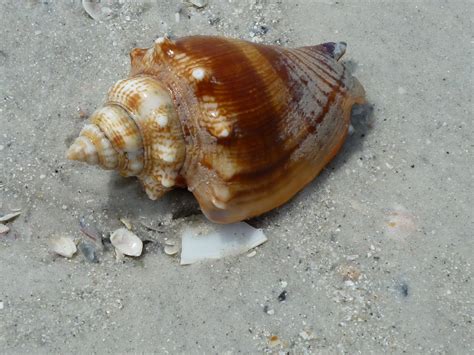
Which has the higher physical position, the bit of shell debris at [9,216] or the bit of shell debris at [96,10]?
the bit of shell debris at [96,10]

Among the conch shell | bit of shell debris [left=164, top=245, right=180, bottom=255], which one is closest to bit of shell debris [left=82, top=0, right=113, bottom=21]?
the conch shell

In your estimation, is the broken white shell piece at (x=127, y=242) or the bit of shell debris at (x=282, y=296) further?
the broken white shell piece at (x=127, y=242)

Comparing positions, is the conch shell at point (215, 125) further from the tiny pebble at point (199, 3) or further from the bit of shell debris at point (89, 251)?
the tiny pebble at point (199, 3)

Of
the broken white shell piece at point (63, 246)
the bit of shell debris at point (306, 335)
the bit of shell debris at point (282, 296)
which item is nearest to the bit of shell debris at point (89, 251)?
the broken white shell piece at point (63, 246)

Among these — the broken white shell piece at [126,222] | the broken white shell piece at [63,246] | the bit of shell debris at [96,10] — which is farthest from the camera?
the bit of shell debris at [96,10]

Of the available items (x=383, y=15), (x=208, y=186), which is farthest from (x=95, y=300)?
(x=383, y=15)

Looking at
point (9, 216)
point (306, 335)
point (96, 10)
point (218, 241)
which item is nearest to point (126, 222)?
point (218, 241)
